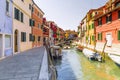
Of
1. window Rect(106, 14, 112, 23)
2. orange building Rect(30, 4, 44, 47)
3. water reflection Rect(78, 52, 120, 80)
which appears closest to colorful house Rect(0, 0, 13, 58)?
water reflection Rect(78, 52, 120, 80)

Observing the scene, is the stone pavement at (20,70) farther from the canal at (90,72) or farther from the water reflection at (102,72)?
the water reflection at (102,72)

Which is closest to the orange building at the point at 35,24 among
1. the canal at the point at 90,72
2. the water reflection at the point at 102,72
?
the canal at the point at 90,72

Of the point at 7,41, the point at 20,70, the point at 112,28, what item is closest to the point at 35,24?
the point at 112,28

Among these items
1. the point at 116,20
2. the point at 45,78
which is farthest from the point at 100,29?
the point at 45,78

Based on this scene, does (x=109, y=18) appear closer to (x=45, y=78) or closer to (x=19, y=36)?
(x=19, y=36)

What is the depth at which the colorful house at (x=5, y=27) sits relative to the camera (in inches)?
537

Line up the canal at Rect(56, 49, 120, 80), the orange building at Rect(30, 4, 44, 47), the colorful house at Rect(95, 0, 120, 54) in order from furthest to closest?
1. the orange building at Rect(30, 4, 44, 47)
2. the colorful house at Rect(95, 0, 120, 54)
3. the canal at Rect(56, 49, 120, 80)

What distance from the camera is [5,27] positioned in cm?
1452

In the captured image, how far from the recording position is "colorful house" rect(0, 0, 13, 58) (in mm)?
13632

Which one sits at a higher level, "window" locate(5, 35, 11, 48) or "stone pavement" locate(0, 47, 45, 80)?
"window" locate(5, 35, 11, 48)

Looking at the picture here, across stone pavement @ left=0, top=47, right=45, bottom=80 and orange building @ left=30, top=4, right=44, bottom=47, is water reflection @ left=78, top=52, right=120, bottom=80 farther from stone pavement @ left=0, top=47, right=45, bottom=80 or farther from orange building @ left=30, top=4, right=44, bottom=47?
orange building @ left=30, top=4, right=44, bottom=47

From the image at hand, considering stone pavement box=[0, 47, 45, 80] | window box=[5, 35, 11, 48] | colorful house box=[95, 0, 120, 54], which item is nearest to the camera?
stone pavement box=[0, 47, 45, 80]

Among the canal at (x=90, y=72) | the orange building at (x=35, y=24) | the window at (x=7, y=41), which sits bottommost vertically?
the canal at (x=90, y=72)

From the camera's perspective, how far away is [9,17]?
1566 cm
